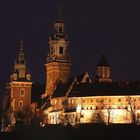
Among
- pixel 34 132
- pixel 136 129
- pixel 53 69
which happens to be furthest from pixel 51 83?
pixel 136 129

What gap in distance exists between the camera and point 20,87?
172 meters

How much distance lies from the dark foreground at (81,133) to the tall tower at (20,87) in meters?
45.3

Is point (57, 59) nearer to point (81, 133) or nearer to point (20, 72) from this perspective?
point (20, 72)

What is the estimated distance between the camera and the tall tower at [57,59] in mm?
169000

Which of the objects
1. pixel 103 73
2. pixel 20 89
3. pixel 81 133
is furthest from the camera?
pixel 103 73

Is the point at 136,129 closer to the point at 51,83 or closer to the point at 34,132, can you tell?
the point at 34,132

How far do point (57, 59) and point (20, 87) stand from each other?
9.71 m

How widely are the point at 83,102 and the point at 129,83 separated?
378 inches

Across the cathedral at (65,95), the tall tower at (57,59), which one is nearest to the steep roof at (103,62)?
the cathedral at (65,95)

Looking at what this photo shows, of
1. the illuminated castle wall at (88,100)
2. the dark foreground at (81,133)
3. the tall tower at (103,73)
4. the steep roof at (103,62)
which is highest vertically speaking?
the steep roof at (103,62)

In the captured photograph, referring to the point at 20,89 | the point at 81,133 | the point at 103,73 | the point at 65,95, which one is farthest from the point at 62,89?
the point at 81,133

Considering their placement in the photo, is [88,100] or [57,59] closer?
[88,100]

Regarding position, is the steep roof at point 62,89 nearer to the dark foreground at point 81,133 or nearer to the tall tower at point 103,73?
the tall tower at point 103,73

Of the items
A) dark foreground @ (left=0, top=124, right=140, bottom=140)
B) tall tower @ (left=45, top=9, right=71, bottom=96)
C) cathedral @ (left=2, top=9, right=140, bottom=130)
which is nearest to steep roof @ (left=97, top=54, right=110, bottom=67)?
cathedral @ (left=2, top=9, right=140, bottom=130)
